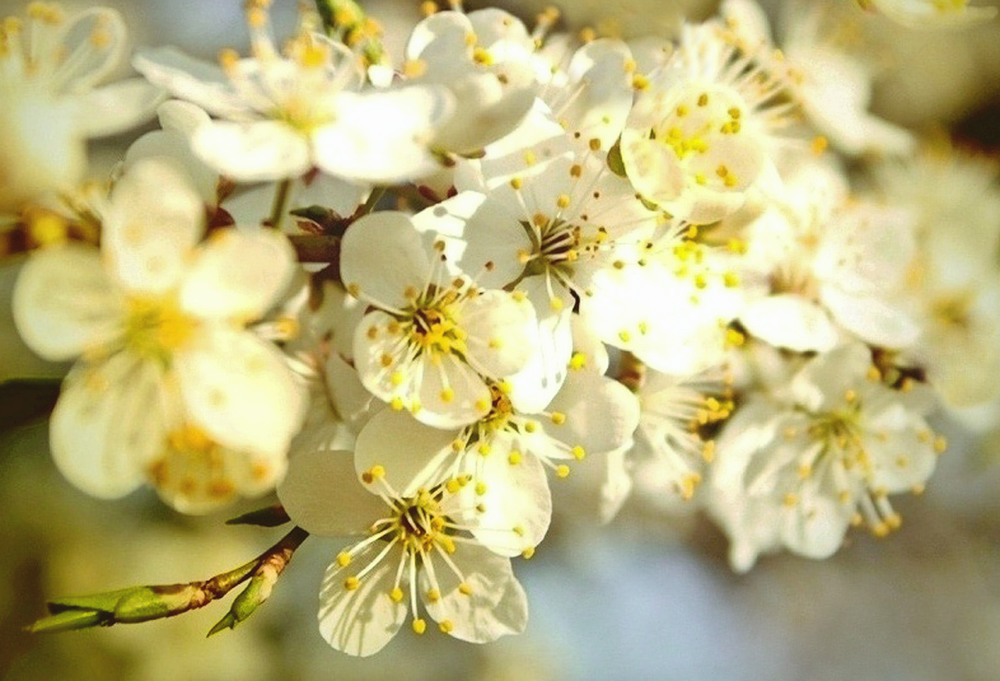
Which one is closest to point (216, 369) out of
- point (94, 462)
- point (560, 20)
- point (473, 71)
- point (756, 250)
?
point (94, 462)

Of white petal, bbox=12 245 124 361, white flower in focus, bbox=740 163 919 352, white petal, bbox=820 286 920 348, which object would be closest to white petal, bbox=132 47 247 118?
white petal, bbox=12 245 124 361

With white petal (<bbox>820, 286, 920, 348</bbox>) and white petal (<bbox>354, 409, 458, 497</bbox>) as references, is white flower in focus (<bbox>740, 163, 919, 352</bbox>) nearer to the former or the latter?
white petal (<bbox>820, 286, 920, 348</bbox>)

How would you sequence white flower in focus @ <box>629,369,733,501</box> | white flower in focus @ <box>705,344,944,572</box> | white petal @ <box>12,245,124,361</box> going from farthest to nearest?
white flower in focus @ <box>705,344,944,572</box> → white flower in focus @ <box>629,369,733,501</box> → white petal @ <box>12,245,124,361</box>

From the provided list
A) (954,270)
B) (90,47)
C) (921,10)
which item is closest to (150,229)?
(90,47)

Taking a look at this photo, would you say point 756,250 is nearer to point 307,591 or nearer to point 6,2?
point 6,2

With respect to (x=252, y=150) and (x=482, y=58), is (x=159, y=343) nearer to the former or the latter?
(x=252, y=150)

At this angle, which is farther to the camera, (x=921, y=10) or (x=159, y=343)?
(x=921, y=10)

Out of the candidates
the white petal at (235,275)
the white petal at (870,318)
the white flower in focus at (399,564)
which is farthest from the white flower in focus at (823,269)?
the white petal at (235,275)

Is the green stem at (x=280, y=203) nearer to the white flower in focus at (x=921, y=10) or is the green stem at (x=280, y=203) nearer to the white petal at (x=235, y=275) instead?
the white petal at (x=235, y=275)
